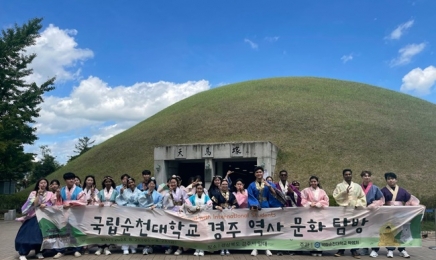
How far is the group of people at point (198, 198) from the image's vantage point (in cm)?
723

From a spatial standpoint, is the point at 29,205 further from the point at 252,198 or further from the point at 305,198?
the point at 305,198

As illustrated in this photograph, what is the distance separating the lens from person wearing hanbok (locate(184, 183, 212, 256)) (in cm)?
740

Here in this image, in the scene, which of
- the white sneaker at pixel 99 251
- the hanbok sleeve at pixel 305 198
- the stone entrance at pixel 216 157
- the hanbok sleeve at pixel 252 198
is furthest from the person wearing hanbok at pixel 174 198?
the stone entrance at pixel 216 157

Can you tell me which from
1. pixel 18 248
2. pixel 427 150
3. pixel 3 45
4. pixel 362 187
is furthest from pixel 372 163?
pixel 3 45

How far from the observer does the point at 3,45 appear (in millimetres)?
20297

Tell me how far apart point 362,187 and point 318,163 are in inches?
459

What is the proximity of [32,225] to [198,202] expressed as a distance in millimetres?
3511

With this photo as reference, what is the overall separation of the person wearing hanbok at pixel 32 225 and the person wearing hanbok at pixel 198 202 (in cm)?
296

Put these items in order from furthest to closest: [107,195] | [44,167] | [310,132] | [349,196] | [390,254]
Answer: [44,167], [310,132], [107,195], [349,196], [390,254]

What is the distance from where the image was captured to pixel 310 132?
2291 centimetres

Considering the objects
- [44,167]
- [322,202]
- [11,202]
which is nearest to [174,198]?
[322,202]

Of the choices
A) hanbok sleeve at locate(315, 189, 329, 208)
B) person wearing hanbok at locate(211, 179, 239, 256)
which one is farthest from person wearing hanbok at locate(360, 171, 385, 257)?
person wearing hanbok at locate(211, 179, 239, 256)

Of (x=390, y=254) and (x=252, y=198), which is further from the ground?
(x=252, y=198)

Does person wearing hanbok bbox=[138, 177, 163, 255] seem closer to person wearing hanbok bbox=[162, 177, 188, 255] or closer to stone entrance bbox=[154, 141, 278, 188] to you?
person wearing hanbok bbox=[162, 177, 188, 255]
